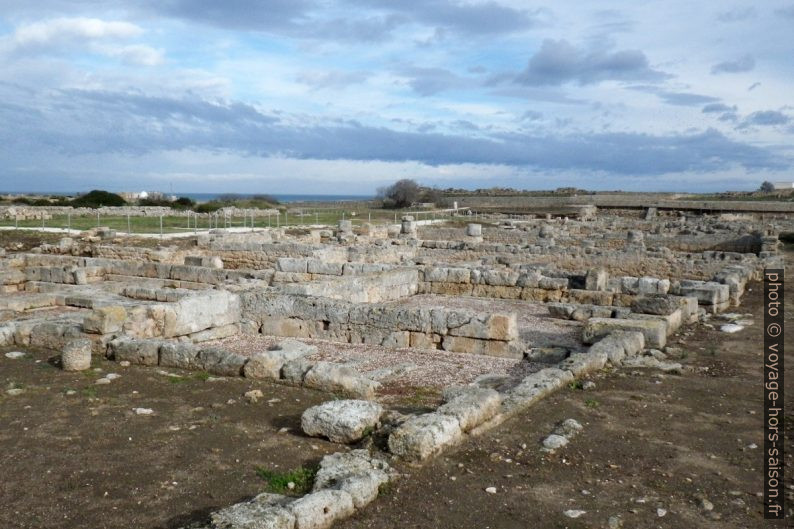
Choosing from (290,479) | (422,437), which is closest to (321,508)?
(290,479)

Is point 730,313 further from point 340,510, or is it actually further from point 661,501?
point 340,510

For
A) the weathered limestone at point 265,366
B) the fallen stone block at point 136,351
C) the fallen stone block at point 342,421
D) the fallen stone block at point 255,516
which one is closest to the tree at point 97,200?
the fallen stone block at point 136,351

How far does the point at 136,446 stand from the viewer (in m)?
6.23

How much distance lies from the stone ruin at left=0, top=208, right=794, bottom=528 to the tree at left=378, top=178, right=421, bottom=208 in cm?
4497

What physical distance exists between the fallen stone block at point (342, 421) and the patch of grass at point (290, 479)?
67cm

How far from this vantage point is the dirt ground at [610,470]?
4.87 m

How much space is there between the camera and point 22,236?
30.2 metres

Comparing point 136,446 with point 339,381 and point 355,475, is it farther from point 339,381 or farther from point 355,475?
point 339,381

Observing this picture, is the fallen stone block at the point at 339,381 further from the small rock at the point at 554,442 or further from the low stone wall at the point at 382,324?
the low stone wall at the point at 382,324

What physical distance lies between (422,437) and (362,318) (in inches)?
252

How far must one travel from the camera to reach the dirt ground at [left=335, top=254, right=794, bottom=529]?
4867mm

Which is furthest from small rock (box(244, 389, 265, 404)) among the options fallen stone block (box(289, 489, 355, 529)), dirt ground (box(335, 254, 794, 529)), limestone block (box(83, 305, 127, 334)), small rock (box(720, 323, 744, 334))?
small rock (box(720, 323, 744, 334))

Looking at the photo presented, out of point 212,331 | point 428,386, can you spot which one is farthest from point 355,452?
point 212,331

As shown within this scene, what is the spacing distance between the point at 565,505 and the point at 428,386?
13.9ft
